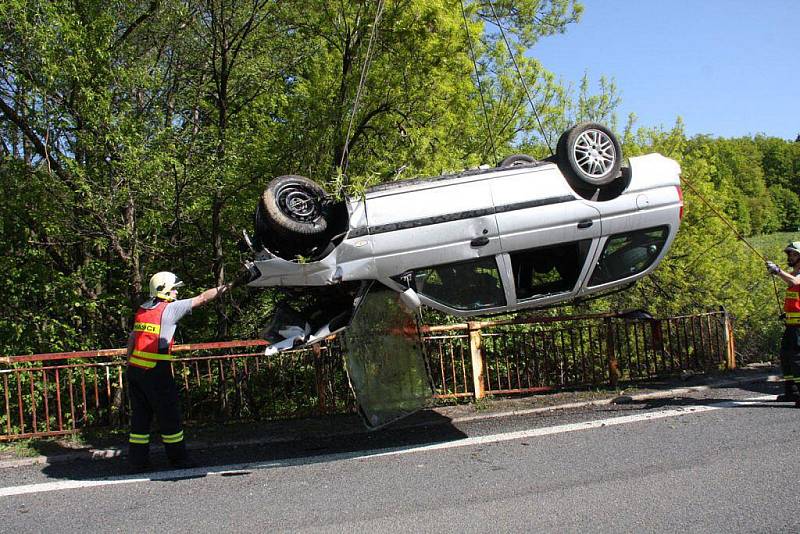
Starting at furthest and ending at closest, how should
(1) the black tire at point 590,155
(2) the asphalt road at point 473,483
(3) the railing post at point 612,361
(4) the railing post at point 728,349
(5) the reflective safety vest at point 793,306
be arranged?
(4) the railing post at point 728,349 → (3) the railing post at point 612,361 → (5) the reflective safety vest at point 793,306 → (1) the black tire at point 590,155 → (2) the asphalt road at point 473,483

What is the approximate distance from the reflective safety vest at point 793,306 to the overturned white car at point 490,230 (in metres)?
2.04

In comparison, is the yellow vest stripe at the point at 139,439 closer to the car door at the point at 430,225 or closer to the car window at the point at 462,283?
the car door at the point at 430,225

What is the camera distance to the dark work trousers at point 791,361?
754 centimetres

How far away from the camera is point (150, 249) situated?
920 cm

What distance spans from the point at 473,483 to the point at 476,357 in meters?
3.59

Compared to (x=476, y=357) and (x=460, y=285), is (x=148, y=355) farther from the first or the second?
(x=476, y=357)

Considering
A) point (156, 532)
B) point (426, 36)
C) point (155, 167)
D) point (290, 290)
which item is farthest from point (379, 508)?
point (426, 36)

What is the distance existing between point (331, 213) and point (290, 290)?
0.83m

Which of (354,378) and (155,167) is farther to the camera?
(155,167)

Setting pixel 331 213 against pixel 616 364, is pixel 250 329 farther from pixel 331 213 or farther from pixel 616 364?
pixel 616 364

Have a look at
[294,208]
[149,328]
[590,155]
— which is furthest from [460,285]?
[149,328]

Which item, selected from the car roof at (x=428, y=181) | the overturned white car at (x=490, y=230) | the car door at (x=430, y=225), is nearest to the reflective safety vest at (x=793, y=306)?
the overturned white car at (x=490, y=230)

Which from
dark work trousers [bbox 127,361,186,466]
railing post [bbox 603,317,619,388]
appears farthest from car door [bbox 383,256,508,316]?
railing post [bbox 603,317,619,388]

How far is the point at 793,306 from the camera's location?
7.73m
